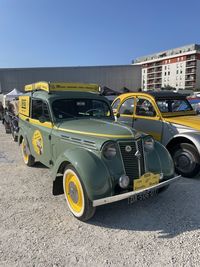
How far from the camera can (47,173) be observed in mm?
5379

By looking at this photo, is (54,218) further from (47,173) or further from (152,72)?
(152,72)

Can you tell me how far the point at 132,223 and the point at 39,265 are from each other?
1.43m

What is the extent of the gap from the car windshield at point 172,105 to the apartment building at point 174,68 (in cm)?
7445

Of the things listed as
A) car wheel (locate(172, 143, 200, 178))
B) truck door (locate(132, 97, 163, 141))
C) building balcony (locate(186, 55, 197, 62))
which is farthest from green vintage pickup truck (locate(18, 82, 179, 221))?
building balcony (locate(186, 55, 197, 62))

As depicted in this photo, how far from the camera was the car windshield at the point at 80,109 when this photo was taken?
4.45m

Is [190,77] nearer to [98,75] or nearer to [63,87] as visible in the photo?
[98,75]

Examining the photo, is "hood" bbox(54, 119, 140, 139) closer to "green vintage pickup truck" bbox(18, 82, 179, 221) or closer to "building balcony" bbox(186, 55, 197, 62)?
"green vintage pickup truck" bbox(18, 82, 179, 221)

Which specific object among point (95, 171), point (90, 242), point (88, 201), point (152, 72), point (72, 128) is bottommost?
point (90, 242)

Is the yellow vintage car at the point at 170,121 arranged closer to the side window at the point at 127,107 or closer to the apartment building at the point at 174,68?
the side window at the point at 127,107

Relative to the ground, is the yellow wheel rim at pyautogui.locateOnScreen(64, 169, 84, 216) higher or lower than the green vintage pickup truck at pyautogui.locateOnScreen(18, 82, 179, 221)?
lower

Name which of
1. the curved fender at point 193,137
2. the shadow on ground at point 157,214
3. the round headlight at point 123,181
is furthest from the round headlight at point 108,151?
the curved fender at point 193,137

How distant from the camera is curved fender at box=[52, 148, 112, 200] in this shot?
3.05 meters

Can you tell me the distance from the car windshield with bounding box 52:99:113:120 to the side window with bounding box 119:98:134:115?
69.8 inches

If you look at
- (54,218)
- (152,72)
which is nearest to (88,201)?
(54,218)
